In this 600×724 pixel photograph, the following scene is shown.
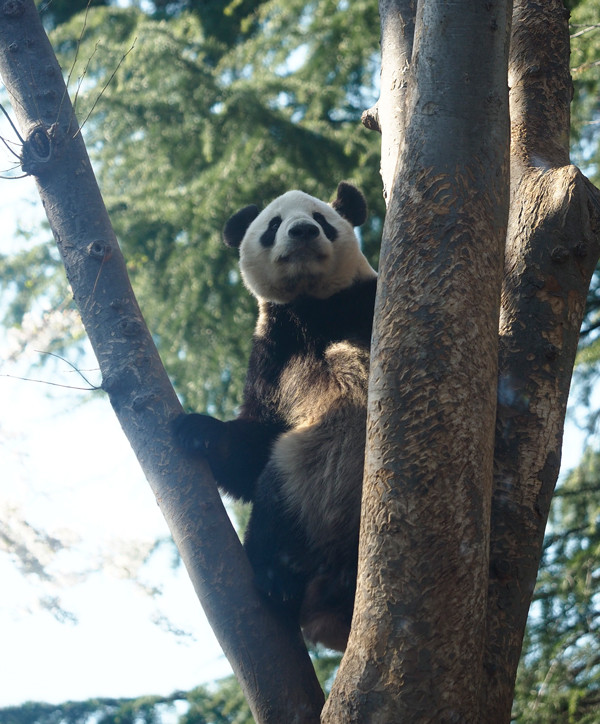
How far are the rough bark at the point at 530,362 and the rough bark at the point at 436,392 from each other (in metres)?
0.23

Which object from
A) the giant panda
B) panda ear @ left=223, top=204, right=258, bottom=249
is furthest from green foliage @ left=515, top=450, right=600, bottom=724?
panda ear @ left=223, top=204, right=258, bottom=249

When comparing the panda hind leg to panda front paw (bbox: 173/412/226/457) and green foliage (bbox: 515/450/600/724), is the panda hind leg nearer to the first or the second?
panda front paw (bbox: 173/412/226/457)

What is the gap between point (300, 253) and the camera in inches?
163

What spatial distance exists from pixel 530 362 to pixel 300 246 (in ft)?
6.65

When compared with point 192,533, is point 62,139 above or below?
above

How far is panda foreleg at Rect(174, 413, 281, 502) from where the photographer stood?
3.41 metres

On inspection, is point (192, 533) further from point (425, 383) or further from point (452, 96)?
point (452, 96)

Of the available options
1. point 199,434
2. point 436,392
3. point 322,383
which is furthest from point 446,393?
point 322,383

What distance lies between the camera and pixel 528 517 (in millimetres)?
2211

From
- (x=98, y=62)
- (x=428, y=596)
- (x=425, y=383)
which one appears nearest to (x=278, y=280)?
(x=425, y=383)

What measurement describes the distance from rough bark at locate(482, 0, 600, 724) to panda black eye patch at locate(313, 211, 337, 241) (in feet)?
5.64

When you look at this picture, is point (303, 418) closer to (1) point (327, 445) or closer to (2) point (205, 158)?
(1) point (327, 445)

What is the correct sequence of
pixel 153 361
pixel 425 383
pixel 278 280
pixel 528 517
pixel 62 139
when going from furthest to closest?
pixel 278 280, pixel 62 139, pixel 153 361, pixel 528 517, pixel 425 383

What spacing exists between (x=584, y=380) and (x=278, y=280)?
2719mm
